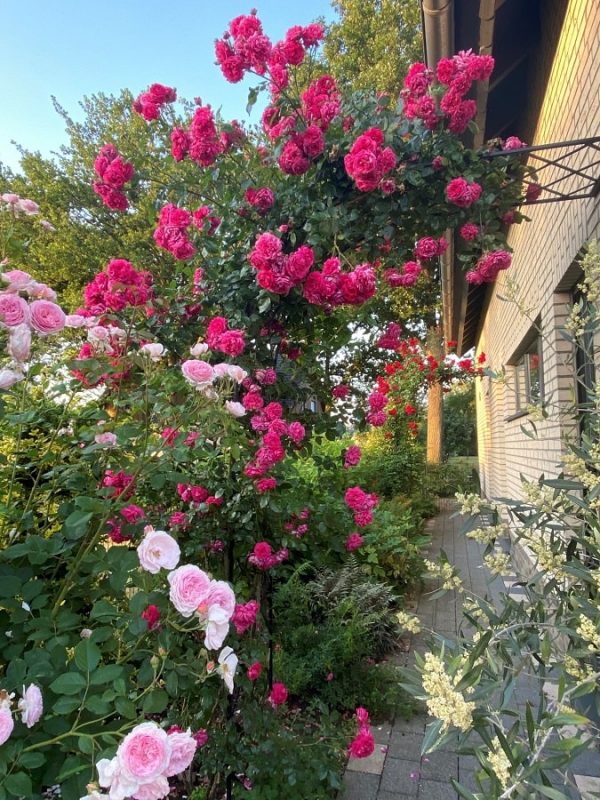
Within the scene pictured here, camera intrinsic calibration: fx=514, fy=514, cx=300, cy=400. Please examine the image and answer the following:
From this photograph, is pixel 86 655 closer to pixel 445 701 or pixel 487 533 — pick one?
pixel 445 701

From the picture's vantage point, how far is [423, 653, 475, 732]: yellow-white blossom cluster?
1.05 meters

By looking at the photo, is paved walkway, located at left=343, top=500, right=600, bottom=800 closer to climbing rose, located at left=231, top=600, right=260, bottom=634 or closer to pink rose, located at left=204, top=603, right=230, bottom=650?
climbing rose, located at left=231, top=600, right=260, bottom=634

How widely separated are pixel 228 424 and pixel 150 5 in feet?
21.3

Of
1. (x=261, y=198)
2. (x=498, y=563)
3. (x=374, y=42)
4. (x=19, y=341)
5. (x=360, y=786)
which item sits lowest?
(x=360, y=786)

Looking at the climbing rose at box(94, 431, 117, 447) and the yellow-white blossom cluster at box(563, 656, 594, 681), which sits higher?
the climbing rose at box(94, 431, 117, 447)

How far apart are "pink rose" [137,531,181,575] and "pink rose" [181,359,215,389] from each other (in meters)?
0.47

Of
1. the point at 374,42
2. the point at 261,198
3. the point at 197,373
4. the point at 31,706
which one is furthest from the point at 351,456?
the point at 374,42

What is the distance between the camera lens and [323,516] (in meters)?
2.46

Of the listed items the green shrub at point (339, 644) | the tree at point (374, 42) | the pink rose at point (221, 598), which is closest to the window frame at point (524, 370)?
the green shrub at point (339, 644)

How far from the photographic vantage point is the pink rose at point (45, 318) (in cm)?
133

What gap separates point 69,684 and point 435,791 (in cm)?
198

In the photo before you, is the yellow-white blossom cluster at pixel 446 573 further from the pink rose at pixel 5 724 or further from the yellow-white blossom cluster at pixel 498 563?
the pink rose at pixel 5 724

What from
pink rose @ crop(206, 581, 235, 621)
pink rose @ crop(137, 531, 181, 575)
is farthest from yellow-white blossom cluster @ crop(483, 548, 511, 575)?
pink rose @ crop(137, 531, 181, 575)

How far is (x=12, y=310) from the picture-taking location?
1.26 meters
